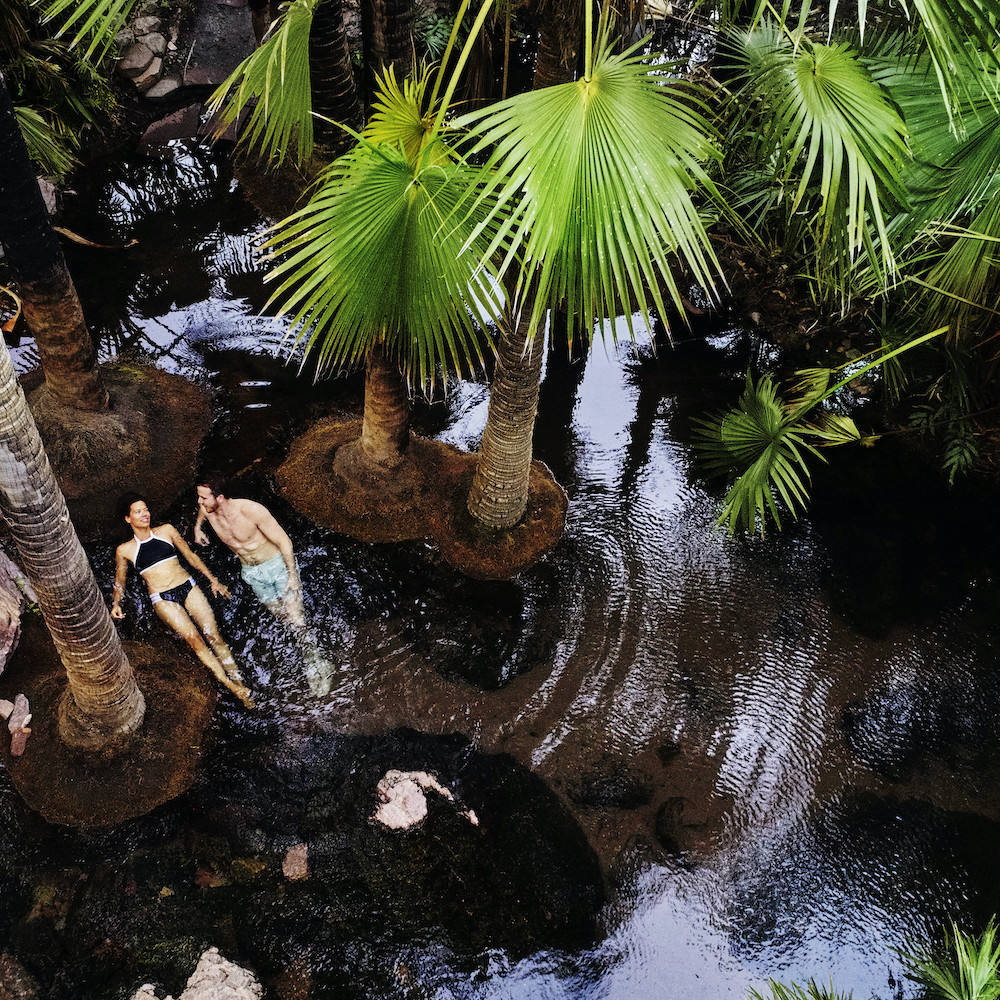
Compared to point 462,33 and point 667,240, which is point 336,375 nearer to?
point 462,33

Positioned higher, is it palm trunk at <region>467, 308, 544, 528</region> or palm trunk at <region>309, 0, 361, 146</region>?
palm trunk at <region>309, 0, 361, 146</region>

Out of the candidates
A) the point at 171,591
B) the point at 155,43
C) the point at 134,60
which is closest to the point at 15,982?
the point at 171,591

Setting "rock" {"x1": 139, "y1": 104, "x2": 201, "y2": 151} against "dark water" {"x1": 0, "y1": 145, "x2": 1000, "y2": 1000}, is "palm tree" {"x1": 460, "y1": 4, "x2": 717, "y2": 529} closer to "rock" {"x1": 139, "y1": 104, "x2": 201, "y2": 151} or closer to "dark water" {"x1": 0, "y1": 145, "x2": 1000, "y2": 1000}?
"dark water" {"x1": 0, "y1": 145, "x2": 1000, "y2": 1000}

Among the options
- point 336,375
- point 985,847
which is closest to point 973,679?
point 985,847

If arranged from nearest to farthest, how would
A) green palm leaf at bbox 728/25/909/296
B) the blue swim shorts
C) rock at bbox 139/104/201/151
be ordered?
green palm leaf at bbox 728/25/909/296, the blue swim shorts, rock at bbox 139/104/201/151

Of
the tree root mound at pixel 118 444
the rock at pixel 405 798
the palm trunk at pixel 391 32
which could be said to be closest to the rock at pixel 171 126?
the tree root mound at pixel 118 444

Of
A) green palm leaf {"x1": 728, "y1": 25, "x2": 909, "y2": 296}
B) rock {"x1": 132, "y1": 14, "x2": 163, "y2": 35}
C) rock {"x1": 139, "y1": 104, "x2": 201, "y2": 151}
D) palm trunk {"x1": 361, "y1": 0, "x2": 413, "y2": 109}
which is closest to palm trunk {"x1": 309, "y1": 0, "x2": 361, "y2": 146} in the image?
palm trunk {"x1": 361, "y1": 0, "x2": 413, "y2": 109}

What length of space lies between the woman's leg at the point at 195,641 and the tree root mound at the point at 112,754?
0.34ft

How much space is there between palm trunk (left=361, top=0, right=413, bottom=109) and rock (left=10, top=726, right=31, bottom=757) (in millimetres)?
4392

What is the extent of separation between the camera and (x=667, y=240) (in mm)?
2902

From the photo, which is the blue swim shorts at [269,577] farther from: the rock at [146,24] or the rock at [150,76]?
the rock at [146,24]

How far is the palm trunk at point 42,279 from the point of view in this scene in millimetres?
4539

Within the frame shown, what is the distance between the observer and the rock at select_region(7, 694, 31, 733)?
473cm

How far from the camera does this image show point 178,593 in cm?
524
